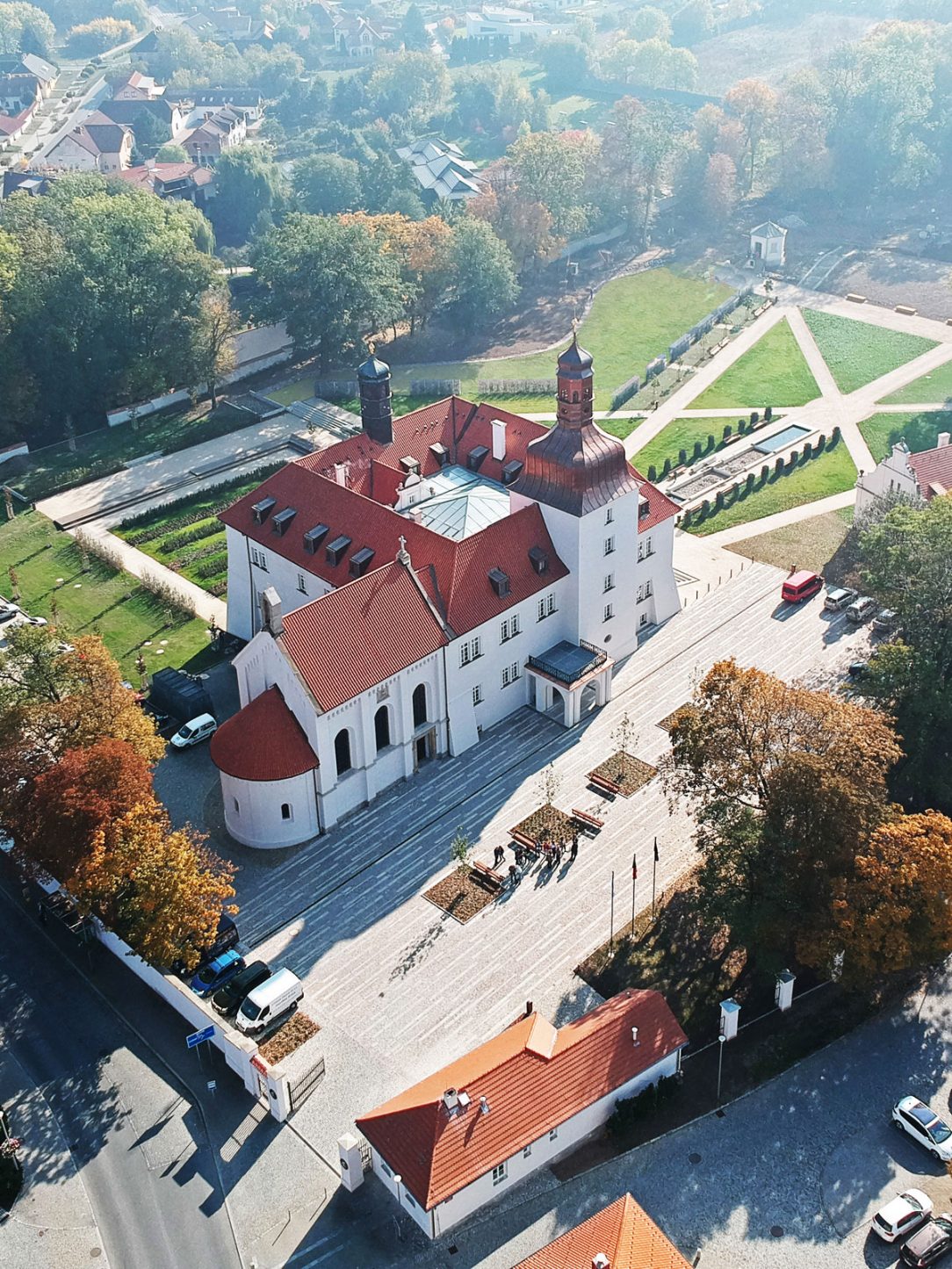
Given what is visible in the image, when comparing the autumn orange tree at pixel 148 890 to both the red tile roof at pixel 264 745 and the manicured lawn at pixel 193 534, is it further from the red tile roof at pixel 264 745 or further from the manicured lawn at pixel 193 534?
the manicured lawn at pixel 193 534

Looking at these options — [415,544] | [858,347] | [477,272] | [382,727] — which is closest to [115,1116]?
[382,727]

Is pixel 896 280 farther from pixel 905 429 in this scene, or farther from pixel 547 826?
pixel 547 826

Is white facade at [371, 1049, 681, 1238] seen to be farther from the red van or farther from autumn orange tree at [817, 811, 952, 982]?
the red van

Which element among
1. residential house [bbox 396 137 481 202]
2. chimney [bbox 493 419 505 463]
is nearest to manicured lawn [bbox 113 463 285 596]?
chimney [bbox 493 419 505 463]

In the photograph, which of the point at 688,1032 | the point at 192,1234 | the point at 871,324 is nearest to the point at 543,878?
the point at 688,1032

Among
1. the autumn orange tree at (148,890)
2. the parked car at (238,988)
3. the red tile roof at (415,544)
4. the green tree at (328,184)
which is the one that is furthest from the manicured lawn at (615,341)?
the autumn orange tree at (148,890)

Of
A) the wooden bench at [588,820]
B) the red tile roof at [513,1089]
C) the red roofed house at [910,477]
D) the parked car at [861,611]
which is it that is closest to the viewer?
the red tile roof at [513,1089]
